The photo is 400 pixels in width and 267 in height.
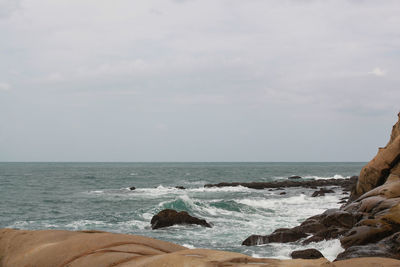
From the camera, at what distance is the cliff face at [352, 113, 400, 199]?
21.7 m

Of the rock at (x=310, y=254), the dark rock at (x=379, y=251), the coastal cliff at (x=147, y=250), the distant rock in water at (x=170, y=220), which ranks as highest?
the coastal cliff at (x=147, y=250)

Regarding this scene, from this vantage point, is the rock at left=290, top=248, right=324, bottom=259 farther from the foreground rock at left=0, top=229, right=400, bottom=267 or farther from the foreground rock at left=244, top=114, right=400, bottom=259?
the foreground rock at left=0, top=229, right=400, bottom=267

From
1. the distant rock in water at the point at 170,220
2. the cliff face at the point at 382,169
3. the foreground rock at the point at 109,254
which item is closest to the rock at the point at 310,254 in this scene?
the foreground rock at the point at 109,254

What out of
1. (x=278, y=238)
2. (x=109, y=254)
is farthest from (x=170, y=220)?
(x=109, y=254)

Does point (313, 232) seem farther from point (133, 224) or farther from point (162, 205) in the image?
point (162, 205)

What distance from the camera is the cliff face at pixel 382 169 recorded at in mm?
21730

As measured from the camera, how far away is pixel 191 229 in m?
20.3

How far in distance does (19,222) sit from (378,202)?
18.6 m

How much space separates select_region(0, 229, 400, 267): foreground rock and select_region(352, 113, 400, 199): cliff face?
58.5ft

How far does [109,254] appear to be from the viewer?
5.51 m

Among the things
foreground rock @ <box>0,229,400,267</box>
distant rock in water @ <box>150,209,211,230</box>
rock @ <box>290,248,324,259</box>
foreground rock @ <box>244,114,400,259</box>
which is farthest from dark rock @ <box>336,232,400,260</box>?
distant rock in water @ <box>150,209,211,230</box>

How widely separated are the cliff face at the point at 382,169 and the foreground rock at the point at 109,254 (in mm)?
17826

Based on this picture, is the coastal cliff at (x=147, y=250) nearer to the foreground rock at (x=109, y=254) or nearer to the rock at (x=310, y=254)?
the foreground rock at (x=109, y=254)

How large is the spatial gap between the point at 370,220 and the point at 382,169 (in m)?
10.4
